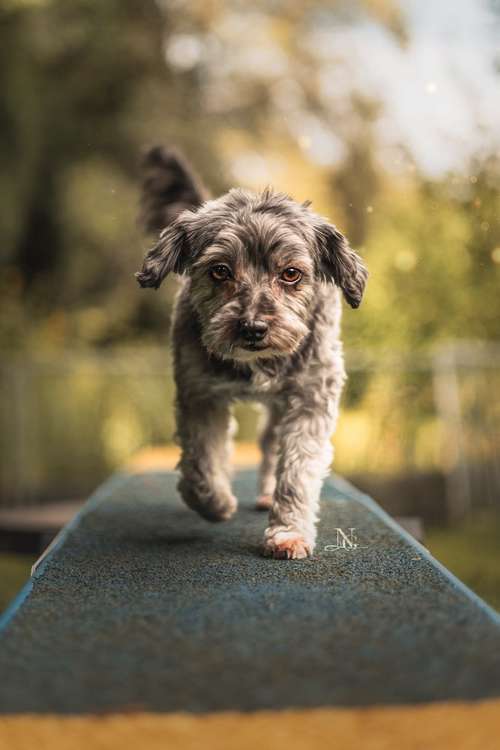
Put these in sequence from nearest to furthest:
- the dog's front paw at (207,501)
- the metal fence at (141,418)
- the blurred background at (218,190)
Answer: the dog's front paw at (207,501), the blurred background at (218,190), the metal fence at (141,418)

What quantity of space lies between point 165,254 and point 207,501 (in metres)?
1.14

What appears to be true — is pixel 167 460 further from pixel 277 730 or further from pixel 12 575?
pixel 277 730

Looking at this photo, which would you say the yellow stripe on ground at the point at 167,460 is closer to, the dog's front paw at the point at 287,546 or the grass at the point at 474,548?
the grass at the point at 474,548

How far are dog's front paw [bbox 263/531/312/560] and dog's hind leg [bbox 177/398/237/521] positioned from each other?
554mm

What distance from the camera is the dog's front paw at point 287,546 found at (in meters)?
3.05

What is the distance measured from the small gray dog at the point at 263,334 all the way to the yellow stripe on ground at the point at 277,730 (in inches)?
53.9

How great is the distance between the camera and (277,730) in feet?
5.50

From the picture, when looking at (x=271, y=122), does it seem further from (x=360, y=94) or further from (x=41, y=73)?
(x=41, y=73)

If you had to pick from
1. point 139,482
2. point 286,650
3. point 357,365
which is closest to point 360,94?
point 357,365

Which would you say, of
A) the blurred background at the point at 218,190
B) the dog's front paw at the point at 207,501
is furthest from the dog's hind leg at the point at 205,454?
the blurred background at the point at 218,190

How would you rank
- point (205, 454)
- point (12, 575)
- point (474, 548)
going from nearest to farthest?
1. point (205, 454)
2. point (474, 548)
3. point (12, 575)

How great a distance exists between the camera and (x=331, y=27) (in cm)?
1257

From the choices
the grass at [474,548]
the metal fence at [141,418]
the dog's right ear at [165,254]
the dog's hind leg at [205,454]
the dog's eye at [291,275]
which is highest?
the dog's right ear at [165,254]

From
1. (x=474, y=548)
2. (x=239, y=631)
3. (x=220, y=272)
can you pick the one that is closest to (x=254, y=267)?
(x=220, y=272)
